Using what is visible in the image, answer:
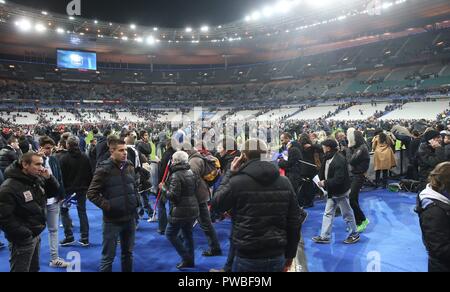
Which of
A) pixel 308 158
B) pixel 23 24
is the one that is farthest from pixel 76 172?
pixel 23 24

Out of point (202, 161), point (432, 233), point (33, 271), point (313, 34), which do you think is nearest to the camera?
point (432, 233)

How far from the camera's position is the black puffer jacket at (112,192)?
3607mm

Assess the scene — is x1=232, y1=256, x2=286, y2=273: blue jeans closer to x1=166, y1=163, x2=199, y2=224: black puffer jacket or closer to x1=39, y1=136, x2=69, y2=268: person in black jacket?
x1=166, y1=163, x2=199, y2=224: black puffer jacket

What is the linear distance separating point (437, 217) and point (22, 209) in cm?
353

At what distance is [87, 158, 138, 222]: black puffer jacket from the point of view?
3.61 metres

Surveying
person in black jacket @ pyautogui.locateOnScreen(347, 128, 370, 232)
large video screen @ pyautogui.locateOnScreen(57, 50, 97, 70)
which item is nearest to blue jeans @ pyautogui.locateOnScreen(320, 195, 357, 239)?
person in black jacket @ pyautogui.locateOnScreen(347, 128, 370, 232)

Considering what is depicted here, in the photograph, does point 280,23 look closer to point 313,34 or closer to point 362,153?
point 313,34

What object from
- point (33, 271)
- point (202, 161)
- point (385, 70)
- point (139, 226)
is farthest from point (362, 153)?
point (385, 70)

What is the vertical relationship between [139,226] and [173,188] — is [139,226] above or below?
below

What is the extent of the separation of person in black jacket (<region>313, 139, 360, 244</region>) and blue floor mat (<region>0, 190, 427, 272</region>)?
32 centimetres

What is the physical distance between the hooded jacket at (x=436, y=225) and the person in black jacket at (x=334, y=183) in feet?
7.80

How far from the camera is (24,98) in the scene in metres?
44.5

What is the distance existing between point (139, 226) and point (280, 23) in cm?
4213

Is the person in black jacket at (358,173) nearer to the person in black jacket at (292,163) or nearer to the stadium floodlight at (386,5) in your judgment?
the person in black jacket at (292,163)
